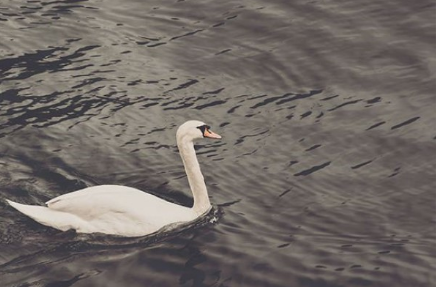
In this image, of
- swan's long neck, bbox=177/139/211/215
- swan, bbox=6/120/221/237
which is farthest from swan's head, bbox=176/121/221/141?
swan, bbox=6/120/221/237

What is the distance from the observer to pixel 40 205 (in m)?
19.6

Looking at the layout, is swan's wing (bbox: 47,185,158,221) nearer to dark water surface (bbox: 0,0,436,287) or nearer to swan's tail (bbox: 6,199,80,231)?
swan's tail (bbox: 6,199,80,231)

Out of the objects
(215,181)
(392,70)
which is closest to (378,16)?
(392,70)

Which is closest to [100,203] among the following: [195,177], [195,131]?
[195,177]

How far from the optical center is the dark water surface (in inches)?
701

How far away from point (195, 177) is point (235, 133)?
8.68 ft

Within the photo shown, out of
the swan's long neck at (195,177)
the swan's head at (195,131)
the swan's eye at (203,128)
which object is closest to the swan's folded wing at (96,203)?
the swan's long neck at (195,177)

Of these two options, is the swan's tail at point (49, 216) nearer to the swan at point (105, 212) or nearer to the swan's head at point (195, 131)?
the swan at point (105, 212)

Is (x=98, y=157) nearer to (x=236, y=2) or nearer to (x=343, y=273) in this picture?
(x=343, y=273)

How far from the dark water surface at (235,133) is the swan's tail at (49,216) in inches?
8.1

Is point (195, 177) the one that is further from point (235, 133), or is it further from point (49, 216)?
point (235, 133)

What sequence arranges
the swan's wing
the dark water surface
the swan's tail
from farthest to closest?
the swan's wing → the swan's tail → the dark water surface

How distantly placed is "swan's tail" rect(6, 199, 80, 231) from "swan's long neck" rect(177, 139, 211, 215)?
1926 mm

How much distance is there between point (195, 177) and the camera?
1944 centimetres
